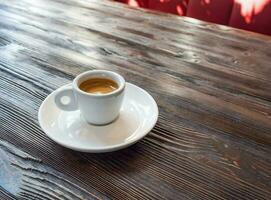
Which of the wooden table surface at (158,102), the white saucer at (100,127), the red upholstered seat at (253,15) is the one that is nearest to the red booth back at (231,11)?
the red upholstered seat at (253,15)

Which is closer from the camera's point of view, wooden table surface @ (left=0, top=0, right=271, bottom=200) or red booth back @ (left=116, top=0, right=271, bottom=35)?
wooden table surface @ (left=0, top=0, right=271, bottom=200)

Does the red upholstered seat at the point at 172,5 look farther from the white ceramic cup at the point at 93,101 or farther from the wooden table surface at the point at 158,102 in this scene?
the white ceramic cup at the point at 93,101

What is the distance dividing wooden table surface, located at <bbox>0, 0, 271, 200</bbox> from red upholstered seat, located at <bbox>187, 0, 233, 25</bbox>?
67 centimetres

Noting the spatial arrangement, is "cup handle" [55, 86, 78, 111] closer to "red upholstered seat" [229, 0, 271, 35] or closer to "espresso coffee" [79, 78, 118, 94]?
"espresso coffee" [79, 78, 118, 94]

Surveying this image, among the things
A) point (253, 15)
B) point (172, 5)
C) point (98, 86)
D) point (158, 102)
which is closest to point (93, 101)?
point (98, 86)

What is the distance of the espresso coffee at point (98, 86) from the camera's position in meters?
0.48

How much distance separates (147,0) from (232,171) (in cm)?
174

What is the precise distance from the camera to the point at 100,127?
1.58 ft

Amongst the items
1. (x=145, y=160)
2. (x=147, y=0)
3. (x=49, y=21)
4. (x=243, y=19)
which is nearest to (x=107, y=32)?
(x=49, y=21)

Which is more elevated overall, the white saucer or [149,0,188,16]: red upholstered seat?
the white saucer

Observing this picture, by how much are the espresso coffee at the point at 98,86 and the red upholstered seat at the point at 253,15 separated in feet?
4.22

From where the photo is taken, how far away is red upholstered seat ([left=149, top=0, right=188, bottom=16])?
1841 millimetres

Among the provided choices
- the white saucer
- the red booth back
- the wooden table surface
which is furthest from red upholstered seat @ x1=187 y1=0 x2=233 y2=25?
the white saucer

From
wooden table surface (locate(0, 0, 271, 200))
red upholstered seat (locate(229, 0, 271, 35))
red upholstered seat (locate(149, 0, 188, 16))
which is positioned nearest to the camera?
wooden table surface (locate(0, 0, 271, 200))
